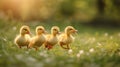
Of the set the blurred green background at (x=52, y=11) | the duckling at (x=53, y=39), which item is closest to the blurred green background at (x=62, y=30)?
the blurred green background at (x=52, y=11)

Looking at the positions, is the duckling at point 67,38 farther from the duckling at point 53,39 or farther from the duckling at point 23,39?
the duckling at point 23,39

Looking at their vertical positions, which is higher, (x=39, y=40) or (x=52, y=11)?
(x=52, y=11)

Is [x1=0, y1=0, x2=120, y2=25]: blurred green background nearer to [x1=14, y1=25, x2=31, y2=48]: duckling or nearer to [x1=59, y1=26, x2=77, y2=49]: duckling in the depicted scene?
[x1=59, y1=26, x2=77, y2=49]: duckling

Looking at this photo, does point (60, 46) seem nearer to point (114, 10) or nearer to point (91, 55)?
point (91, 55)

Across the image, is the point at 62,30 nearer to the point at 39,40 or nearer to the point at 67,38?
the point at 67,38

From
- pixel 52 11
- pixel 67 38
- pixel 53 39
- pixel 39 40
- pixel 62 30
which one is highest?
pixel 52 11

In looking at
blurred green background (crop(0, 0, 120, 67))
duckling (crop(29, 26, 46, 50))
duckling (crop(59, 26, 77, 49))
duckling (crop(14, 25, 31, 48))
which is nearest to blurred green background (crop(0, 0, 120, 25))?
blurred green background (crop(0, 0, 120, 67))

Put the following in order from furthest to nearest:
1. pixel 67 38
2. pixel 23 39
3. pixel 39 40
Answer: pixel 67 38, pixel 23 39, pixel 39 40

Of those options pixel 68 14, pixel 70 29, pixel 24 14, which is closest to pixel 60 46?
pixel 70 29

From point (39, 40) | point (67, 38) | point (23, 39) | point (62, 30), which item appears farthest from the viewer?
point (62, 30)

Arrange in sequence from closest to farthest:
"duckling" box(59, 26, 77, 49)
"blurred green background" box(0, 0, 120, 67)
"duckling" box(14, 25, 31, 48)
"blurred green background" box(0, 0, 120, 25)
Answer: "blurred green background" box(0, 0, 120, 67) < "duckling" box(14, 25, 31, 48) < "duckling" box(59, 26, 77, 49) < "blurred green background" box(0, 0, 120, 25)

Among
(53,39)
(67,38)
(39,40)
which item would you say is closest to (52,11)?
(67,38)

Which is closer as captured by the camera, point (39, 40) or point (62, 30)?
point (39, 40)

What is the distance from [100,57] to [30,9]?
12.6 m
